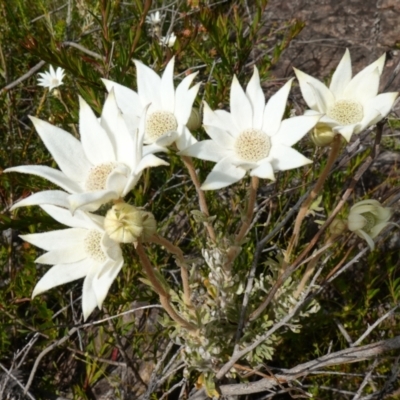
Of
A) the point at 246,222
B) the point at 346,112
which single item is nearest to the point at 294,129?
the point at 346,112

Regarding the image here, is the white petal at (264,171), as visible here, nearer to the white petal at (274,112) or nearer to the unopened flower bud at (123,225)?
the white petal at (274,112)

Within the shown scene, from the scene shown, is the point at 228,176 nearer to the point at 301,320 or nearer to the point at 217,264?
the point at 217,264

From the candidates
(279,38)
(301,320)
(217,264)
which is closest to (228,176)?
(217,264)

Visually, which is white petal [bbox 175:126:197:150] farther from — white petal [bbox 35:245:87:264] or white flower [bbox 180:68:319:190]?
white petal [bbox 35:245:87:264]

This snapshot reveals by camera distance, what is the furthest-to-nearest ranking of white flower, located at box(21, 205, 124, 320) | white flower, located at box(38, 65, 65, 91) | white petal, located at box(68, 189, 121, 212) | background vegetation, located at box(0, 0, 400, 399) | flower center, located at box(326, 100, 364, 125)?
white flower, located at box(38, 65, 65, 91), background vegetation, located at box(0, 0, 400, 399), flower center, located at box(326, 100, 364, 125), white flower, located at box(21, 205, 124, 320), white petal, located at box(68, 189, 121, 212)

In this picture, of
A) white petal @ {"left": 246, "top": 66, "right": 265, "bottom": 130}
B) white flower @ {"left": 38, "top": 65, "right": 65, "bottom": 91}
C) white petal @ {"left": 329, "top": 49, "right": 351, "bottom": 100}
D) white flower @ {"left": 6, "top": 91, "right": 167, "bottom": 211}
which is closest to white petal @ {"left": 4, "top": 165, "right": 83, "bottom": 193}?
white flower @ {"left": 6, "top": 91, "right": 167, "bottom": 211}

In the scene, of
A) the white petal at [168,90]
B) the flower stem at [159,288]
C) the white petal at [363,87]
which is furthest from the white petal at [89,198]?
the white petal at [363,87]

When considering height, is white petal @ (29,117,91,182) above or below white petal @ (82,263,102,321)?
above
